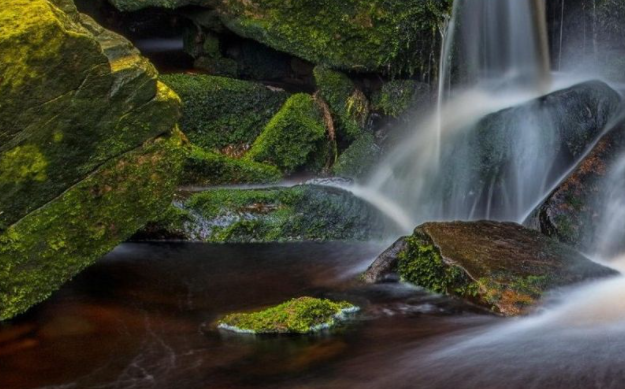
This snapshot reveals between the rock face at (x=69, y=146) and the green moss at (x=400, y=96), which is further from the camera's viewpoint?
the green moss at (x=400, y=96)

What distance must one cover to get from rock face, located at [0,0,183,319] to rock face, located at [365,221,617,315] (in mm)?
2296

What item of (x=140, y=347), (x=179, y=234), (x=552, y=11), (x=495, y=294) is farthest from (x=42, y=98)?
(x=552, y=11)

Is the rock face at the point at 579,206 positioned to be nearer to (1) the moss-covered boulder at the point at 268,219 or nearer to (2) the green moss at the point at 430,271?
(2) the green moss at the point at 430,271

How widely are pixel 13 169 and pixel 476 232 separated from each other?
4265 millimetres

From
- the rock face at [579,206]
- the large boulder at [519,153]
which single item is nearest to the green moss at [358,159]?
the large boulder at [519,153]

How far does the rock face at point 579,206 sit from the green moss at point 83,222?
3.84 meters

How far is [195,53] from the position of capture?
1302 centimetres

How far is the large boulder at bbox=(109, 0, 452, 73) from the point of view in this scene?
1116 centimetres

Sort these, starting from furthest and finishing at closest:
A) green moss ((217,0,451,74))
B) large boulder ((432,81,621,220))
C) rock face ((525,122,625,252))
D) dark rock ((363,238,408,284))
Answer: green moss ((217,0,451,74)) → large boulder ((432,81,621,220)) → rock face ((525,122,625,252)) → dark rock ((363,238,408,284))

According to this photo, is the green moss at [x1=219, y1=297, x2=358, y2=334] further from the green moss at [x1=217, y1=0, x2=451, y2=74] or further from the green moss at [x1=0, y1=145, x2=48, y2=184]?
the green moss at [x1=217, y1=0, x2=451, y2=74]


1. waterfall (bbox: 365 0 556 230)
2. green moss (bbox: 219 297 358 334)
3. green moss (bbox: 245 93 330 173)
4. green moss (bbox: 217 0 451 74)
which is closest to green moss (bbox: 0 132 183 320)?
green moss (bbox: 219 297 358 334)

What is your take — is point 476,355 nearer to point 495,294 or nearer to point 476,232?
point 495,294

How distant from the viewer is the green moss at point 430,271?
725 cm

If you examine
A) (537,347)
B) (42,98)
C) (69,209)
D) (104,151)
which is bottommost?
(537,347)
